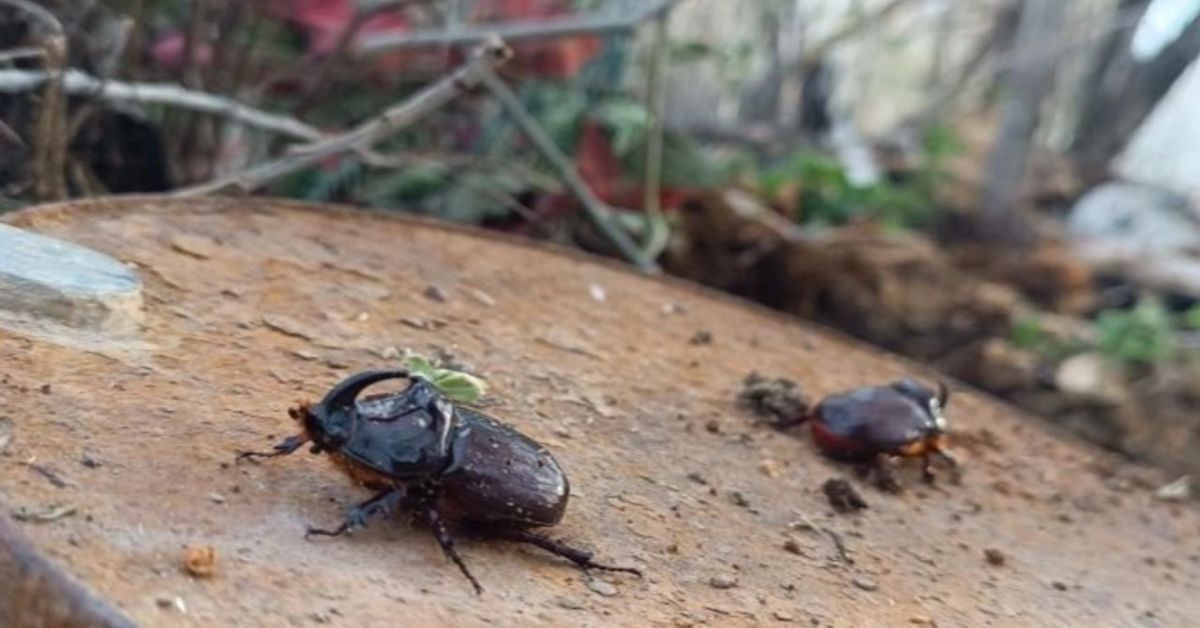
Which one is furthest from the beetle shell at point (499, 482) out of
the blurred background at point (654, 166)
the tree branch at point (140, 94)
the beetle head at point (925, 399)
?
the tree branch at point (140, 94)

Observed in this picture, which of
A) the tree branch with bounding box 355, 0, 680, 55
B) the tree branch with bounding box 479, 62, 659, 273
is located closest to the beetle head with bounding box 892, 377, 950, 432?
the tree branch with bounding box 479, 62, 659, 273

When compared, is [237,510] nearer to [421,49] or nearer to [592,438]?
[592,438]

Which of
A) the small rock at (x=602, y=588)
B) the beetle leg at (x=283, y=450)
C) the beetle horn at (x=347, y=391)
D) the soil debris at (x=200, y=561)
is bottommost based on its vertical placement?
the soil debris at (x=200, y=561)

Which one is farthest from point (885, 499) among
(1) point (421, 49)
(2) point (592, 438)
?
(1) point (421, 49)

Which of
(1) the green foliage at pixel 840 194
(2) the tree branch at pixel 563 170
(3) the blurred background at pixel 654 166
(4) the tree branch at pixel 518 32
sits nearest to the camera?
(3) the blurred background at pixel 654 166

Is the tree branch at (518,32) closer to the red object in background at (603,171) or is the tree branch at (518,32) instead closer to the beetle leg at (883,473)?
the red object in background at (603,171)

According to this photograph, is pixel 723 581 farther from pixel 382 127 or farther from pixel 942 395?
pixel 382 127
